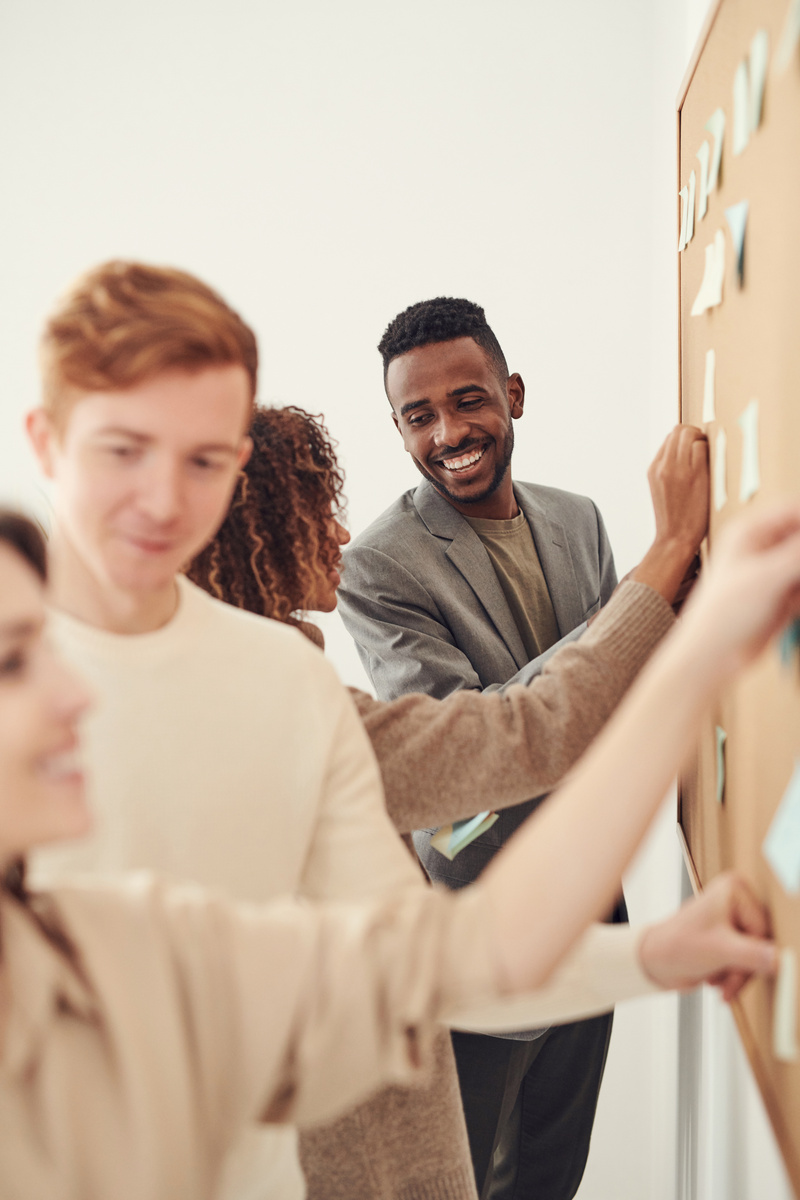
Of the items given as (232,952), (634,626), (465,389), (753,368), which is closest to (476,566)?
(465,389)

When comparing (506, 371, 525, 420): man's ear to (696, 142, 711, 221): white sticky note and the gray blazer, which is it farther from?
(696, 142, 711, 221): white sticky note

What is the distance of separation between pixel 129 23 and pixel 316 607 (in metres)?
2.02

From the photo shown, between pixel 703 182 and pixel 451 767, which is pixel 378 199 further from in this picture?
pixel 451 767

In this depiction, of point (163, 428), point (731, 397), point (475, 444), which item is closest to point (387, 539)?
point (475, 444)

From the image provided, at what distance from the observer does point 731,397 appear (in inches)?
34.1

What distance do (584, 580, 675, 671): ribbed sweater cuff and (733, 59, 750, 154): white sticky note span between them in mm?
415

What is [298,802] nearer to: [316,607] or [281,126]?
[316,607]

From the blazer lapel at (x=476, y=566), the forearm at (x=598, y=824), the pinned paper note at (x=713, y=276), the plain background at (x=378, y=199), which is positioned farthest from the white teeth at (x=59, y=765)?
the plain background at (x=378, y=199)

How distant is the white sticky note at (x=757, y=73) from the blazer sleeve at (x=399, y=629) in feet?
2.64

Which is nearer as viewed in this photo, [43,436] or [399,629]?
[43,436]


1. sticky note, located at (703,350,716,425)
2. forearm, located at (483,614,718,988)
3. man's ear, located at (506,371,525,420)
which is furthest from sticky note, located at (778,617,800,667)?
man's ear, located at (506,371,525,420)

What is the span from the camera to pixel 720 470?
0.93 meters

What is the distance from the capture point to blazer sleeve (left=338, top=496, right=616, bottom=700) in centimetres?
138

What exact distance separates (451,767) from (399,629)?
1.51ft
